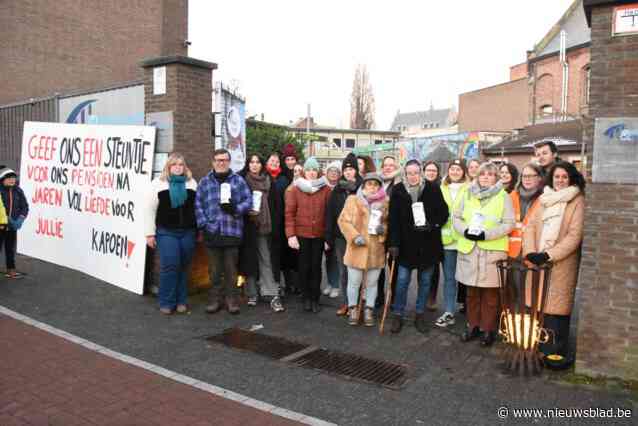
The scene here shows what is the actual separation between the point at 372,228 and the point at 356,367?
68.7 inches

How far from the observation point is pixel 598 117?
4.72 meters

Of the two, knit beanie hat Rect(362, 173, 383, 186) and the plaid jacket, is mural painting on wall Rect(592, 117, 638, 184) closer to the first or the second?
knit beanie hat Rect(362, 173, 383, 186)

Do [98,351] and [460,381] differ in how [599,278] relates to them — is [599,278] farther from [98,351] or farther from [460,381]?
[98,351]

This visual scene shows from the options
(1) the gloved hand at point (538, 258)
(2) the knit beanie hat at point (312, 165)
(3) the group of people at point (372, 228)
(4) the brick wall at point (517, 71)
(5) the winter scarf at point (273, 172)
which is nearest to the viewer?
(1) the gloved hand at point (538, 258)

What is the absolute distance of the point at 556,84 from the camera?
35.8m

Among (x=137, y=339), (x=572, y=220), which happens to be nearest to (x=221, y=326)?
(x=137, y=339)

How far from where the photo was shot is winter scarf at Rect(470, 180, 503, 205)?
5626 mm

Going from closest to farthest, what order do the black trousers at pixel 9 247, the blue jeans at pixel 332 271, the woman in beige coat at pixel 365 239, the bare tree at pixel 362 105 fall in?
the woman in beige coat at pixel 365 239 → the blue jeans at pixel 332 271 → the black trousers at pixel 9 247 → the bare tree at pixel 362 105

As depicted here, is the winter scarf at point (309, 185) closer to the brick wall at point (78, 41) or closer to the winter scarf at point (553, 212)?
the winter scarf at point (553, 212)

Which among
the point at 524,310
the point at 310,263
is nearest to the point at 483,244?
the point at 524,310

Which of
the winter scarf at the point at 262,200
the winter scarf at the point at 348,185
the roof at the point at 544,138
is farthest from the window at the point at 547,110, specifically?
the winter scarf at the point at 262,200

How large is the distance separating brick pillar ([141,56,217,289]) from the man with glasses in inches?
38.7

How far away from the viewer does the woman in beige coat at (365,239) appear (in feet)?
20.7

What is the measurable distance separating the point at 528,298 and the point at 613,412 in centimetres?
121
